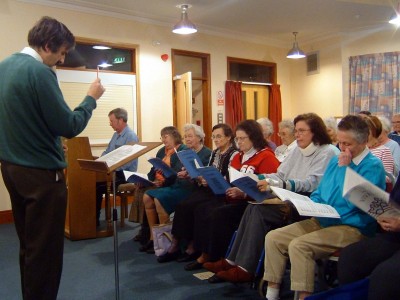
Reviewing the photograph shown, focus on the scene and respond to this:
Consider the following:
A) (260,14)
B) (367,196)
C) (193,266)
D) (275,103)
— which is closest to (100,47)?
(260,14)

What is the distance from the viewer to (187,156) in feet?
9.50

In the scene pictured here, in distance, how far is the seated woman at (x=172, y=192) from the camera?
3418 millimetres

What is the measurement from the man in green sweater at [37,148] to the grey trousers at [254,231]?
3.61ft

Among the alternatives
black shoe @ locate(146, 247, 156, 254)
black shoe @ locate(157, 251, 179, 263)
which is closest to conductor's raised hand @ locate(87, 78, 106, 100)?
black shoe @ locate(157, 251, 179, 263)

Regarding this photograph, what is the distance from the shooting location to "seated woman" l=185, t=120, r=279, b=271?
270cm

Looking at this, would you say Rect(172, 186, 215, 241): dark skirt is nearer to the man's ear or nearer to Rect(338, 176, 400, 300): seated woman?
Rect(338, 176, 400, 300): seated woman

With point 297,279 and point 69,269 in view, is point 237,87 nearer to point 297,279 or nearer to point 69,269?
point 69,269

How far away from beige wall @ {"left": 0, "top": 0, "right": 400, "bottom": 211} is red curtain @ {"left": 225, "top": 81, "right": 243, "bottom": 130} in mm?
157

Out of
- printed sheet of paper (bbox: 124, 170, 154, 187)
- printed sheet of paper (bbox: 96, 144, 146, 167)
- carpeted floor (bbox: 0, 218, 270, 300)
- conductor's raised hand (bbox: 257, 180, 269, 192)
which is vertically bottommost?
carpeted floor (bbox: 0, 218, 270, 300)

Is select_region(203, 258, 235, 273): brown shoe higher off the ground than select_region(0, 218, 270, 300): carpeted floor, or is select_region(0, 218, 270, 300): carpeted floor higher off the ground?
select_region(203, 258, 235, 273): brown shoe

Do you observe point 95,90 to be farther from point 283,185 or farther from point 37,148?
point 283,185

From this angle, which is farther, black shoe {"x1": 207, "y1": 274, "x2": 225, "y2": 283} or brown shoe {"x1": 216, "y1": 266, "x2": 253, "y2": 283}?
black shoe {"x1": 207, "y1": 274, "x2": 225, "y2": 283}

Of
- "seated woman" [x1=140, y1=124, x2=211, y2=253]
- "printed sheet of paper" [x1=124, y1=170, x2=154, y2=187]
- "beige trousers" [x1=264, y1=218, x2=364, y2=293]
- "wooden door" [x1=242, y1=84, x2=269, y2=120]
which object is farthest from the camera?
"wooden door" [x1=242, y1=84, x2=269, y2=120]

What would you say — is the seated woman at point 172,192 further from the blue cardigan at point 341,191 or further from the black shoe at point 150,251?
the blue cardigan at point 341,191
